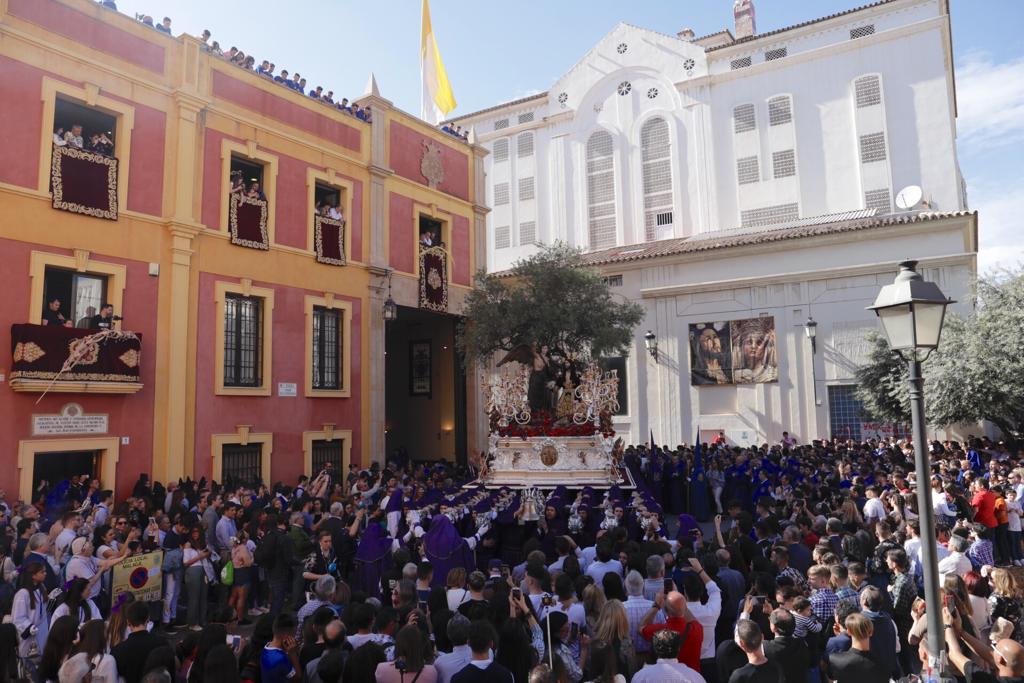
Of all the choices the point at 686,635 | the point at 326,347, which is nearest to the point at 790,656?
the point at 686,635

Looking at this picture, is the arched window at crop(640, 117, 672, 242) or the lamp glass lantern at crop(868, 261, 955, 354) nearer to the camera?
the lamp glass lantern at crop(868, 261, 955, 354)

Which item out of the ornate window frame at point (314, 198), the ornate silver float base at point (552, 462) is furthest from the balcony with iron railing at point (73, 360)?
the ornate silver float base at point (552, 462)

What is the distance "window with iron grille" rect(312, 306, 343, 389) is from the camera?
22422 millimetres

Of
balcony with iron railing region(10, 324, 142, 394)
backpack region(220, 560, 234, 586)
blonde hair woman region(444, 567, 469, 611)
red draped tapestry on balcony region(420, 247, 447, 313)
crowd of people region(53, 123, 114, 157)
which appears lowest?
backpack region(220, 560, 234, 586)

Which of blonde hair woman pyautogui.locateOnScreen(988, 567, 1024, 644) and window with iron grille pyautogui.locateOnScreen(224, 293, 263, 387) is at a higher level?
window with iron grille pyautogui.locateOnScreen(224, 293, 263, 387)

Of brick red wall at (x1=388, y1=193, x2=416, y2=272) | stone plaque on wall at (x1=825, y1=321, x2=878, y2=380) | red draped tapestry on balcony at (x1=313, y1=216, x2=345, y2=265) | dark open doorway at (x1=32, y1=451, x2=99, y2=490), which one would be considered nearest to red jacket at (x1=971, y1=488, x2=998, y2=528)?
stone plaque on wall at (x1=825, y1=321, x2=878, y2=380)

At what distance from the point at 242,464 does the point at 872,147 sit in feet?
94.8

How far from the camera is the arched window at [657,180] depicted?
36.8 m

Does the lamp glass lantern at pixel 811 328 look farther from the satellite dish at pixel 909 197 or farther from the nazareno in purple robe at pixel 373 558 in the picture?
the nazareno in purple robe at pixel 373 558

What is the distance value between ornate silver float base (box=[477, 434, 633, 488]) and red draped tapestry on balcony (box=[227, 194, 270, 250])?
9099 millimetres

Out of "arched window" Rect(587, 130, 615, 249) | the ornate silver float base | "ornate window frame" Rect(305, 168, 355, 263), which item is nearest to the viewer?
the ornate silver float base

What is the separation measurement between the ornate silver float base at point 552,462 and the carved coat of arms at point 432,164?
11.3 m

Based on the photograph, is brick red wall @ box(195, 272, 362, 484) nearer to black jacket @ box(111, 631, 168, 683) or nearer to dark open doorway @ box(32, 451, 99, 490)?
dark open doorway @ box(32, 451, 99, 490)

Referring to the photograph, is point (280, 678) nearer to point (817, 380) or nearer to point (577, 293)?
point (577, 293)
